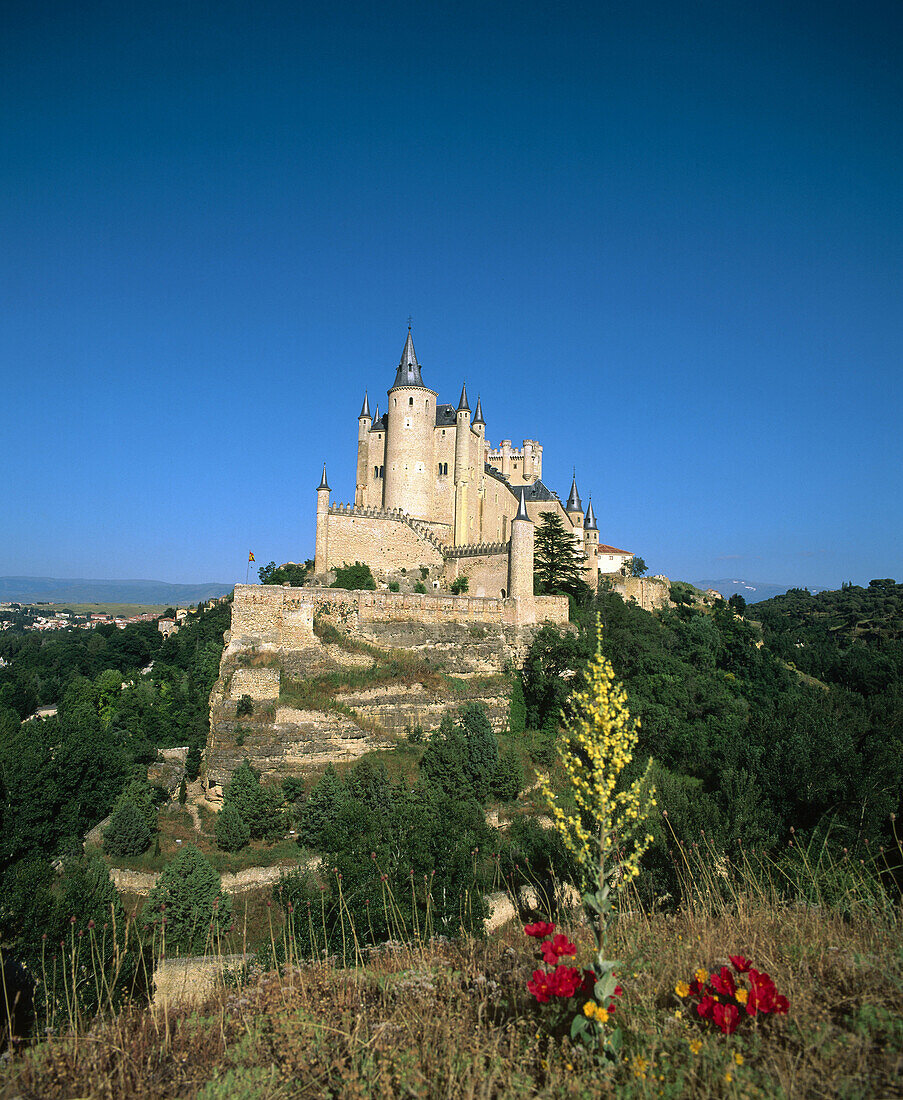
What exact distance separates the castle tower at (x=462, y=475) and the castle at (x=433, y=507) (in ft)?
0.22

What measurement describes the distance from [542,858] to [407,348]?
3605 centimetres

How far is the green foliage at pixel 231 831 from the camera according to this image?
75.9ft

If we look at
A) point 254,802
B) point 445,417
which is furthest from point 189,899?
point 445,417

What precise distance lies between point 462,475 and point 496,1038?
4148cm

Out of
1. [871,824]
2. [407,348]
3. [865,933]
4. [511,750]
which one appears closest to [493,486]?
[407,348]

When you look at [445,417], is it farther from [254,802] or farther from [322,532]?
[254,802]

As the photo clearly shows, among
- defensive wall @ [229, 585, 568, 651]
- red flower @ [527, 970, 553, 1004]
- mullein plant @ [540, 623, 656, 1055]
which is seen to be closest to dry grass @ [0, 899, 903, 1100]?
mullein plant @ [540, 623, 656, 1055]

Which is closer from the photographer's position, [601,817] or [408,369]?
[601,817]

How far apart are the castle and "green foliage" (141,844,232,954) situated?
20.9 m

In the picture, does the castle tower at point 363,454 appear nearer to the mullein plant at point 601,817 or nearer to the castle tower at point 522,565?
the castle tower at point 522,565

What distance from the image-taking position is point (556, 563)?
4084 centimetres

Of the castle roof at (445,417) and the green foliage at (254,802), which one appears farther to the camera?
the castle roof at (445,417)

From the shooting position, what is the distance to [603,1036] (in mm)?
4277

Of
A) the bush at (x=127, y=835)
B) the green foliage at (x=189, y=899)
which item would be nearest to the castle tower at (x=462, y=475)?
the bush at (x=127, y=835)
